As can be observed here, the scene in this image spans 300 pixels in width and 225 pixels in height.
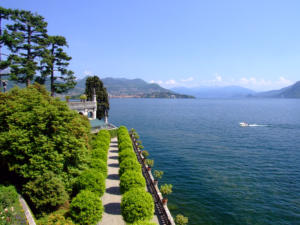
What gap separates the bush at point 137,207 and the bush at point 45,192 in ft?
20.2

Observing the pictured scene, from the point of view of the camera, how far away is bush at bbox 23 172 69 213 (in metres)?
17.4

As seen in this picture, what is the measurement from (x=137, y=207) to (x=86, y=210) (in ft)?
13.3

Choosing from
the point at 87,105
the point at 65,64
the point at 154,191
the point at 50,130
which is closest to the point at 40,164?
the point at 50,130

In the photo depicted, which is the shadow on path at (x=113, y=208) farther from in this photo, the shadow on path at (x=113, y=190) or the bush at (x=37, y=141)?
the bush at (x=37, y=141)

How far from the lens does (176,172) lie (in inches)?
1442

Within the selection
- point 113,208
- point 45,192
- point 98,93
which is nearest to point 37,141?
point 45,192

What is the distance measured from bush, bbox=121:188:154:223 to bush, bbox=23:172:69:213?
20.2ft

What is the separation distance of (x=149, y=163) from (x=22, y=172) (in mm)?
17403

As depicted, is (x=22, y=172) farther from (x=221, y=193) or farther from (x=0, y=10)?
(x=0, y=10)

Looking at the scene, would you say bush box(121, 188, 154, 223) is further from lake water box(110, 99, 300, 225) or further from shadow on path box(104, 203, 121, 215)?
lake water box(110, 99, 300, 225)

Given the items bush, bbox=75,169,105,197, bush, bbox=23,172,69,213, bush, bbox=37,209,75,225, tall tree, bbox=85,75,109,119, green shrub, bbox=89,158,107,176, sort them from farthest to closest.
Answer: tall tree, bbox=85,75,109,119
green shrub, bbox=89,158,107,176
bush, bbox=75,169,105,197
bush, bbox=23,172,69,213
bush, bbox=37,209,75,225

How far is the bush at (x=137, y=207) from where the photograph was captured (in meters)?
16.0

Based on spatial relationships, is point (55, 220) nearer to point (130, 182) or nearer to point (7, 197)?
point (7, 197)

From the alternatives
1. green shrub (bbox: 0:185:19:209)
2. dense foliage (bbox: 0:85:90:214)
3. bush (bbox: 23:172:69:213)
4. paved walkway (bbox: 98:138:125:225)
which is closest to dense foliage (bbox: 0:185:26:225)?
green shrub (bbox: 0:185:19:209)
